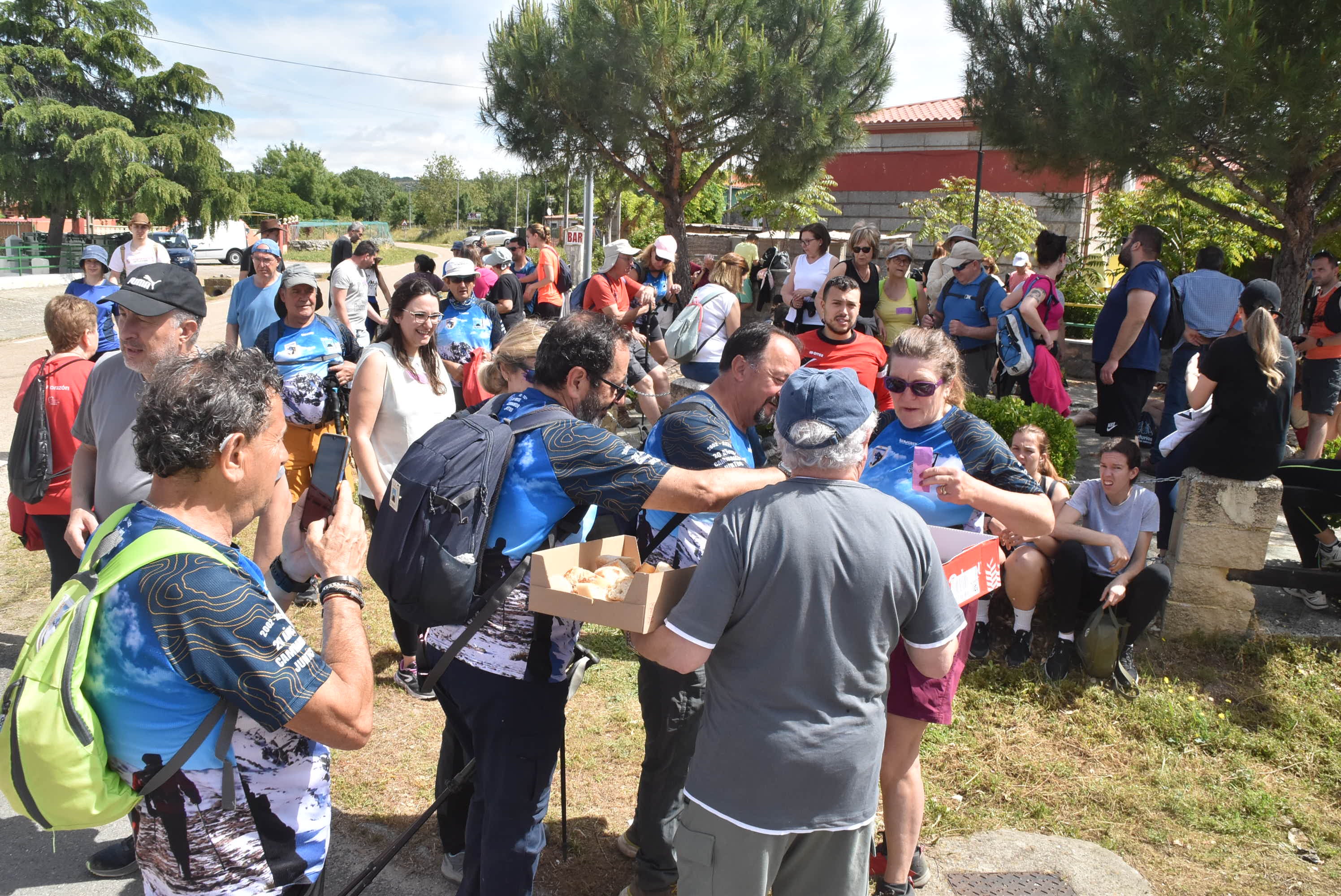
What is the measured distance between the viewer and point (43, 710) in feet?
5.52

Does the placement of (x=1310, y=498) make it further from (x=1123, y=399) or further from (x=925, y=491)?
(x=925, y=491)

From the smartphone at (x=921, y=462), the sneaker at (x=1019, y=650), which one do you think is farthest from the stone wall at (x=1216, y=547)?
the smartphone at (x=921, y=462)

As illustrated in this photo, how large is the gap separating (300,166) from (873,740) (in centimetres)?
9056

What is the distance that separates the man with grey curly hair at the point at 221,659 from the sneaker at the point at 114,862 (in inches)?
69.9

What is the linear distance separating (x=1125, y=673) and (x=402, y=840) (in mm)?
3491

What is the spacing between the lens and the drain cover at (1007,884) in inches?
130

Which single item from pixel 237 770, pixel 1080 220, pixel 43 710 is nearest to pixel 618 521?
pixel 237 770

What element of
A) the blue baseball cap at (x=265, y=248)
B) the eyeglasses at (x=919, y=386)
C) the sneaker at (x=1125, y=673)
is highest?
the blue baseball cap at (x=265, y=248)

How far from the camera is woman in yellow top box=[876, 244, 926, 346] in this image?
8.06 meters

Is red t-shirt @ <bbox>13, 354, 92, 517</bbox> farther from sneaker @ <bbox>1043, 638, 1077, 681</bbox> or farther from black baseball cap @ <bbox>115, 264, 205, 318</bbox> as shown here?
sneaker @ <bbox>1043, 638, 1077, 681</bbox>

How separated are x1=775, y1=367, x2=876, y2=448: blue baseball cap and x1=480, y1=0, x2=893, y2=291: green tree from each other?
42.7 feet

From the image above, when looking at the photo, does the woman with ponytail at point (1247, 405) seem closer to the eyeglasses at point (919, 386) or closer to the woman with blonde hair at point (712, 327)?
the eyeglasses at point (919, 386)

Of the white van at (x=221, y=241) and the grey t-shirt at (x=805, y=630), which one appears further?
the white van at (x=221, y=241)

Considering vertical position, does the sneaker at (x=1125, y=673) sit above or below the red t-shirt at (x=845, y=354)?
below
